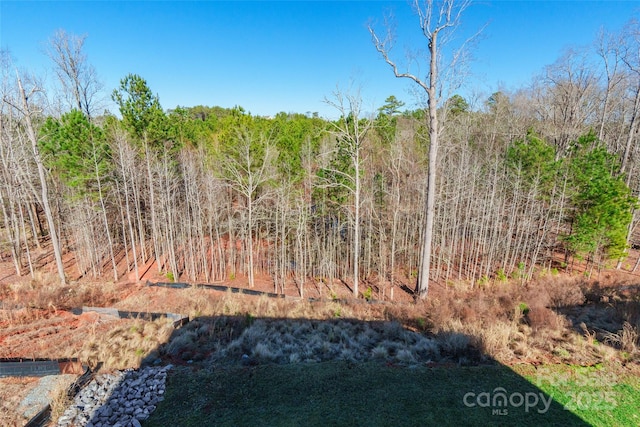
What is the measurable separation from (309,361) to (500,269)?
Result: 13.8 m

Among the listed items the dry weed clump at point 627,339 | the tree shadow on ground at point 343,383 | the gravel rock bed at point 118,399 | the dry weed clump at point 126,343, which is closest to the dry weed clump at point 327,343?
the tree shadow on ground at point 343,383

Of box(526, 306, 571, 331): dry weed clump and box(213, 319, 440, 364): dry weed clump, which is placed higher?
box(526, 306, 571, 331): dry weed clump

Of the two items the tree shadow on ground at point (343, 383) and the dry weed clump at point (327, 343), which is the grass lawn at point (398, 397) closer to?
the tree shadow on ground at point (343, 383)

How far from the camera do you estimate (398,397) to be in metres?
4.61

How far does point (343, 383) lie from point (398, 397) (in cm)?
93

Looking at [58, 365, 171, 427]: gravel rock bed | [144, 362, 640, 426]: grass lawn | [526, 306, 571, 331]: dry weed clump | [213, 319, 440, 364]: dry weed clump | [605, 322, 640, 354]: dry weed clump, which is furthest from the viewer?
[526, 306, 571, 331]: dry weed clump

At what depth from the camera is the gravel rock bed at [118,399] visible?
14.7 ft

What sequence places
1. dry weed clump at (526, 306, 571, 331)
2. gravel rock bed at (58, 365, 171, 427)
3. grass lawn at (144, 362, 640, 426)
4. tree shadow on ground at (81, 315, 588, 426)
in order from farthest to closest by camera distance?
dry weed clump at (526, 306, 571, 331)
gravel rock bed at (58, 365, 171, 427)
tree shadow on ground at (81, 315, 588, 426)
grass lawn at (144, 362, 640, 426)

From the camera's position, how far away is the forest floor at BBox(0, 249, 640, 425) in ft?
18.2

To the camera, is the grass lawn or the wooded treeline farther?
the wooded treeline

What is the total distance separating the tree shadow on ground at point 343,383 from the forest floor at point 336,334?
5 cm

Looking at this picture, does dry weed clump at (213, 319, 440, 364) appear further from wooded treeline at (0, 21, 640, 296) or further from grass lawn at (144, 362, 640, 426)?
A: wooded treeline at (0, 21, 640, 296)

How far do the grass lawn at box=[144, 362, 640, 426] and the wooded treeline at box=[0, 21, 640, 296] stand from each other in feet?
25.4

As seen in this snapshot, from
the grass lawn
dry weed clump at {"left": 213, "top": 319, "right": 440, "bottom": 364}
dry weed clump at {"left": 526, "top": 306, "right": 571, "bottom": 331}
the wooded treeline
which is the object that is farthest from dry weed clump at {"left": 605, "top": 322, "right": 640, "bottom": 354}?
the wooded treeline
